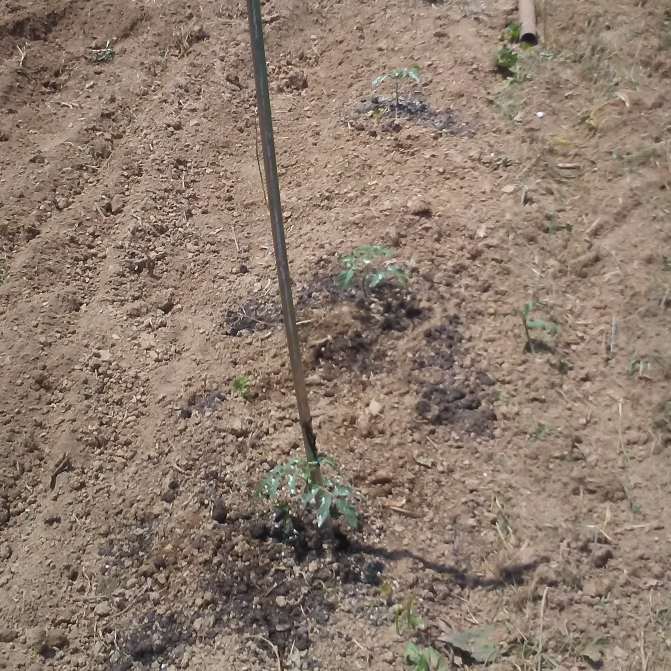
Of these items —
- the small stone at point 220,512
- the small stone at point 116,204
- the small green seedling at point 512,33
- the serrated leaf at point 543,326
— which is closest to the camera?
the small stone at point 220,512

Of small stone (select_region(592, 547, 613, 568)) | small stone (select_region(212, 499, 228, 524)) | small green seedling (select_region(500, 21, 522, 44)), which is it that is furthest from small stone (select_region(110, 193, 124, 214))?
small stone (select_region(592, 547, 613, 568))

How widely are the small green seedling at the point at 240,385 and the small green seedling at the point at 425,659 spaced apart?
3.19ft

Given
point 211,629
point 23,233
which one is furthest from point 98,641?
point 23,233

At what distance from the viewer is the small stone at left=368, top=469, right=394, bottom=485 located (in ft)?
6.94

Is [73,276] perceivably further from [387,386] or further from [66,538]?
[387,386]

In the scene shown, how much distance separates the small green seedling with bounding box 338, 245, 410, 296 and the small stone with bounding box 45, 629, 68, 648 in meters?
1.34

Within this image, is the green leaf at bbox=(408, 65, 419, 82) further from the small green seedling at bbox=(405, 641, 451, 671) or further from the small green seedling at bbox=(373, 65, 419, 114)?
the small green seedling at bbox=(405, 641, 451, 671)

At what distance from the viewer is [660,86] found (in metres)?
3.11

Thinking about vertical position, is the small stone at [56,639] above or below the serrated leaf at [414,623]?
above

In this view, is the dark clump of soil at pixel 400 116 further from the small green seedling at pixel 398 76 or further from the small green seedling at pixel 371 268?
the small green seedling at pixel 371 268

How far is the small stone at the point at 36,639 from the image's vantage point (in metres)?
1.93

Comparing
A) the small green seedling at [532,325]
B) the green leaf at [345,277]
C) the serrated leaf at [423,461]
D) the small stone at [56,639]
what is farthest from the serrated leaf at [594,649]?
the small stone at [56,639]

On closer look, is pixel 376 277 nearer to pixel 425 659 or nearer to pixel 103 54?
pixel 425 659

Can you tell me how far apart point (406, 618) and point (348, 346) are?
0.92 m
